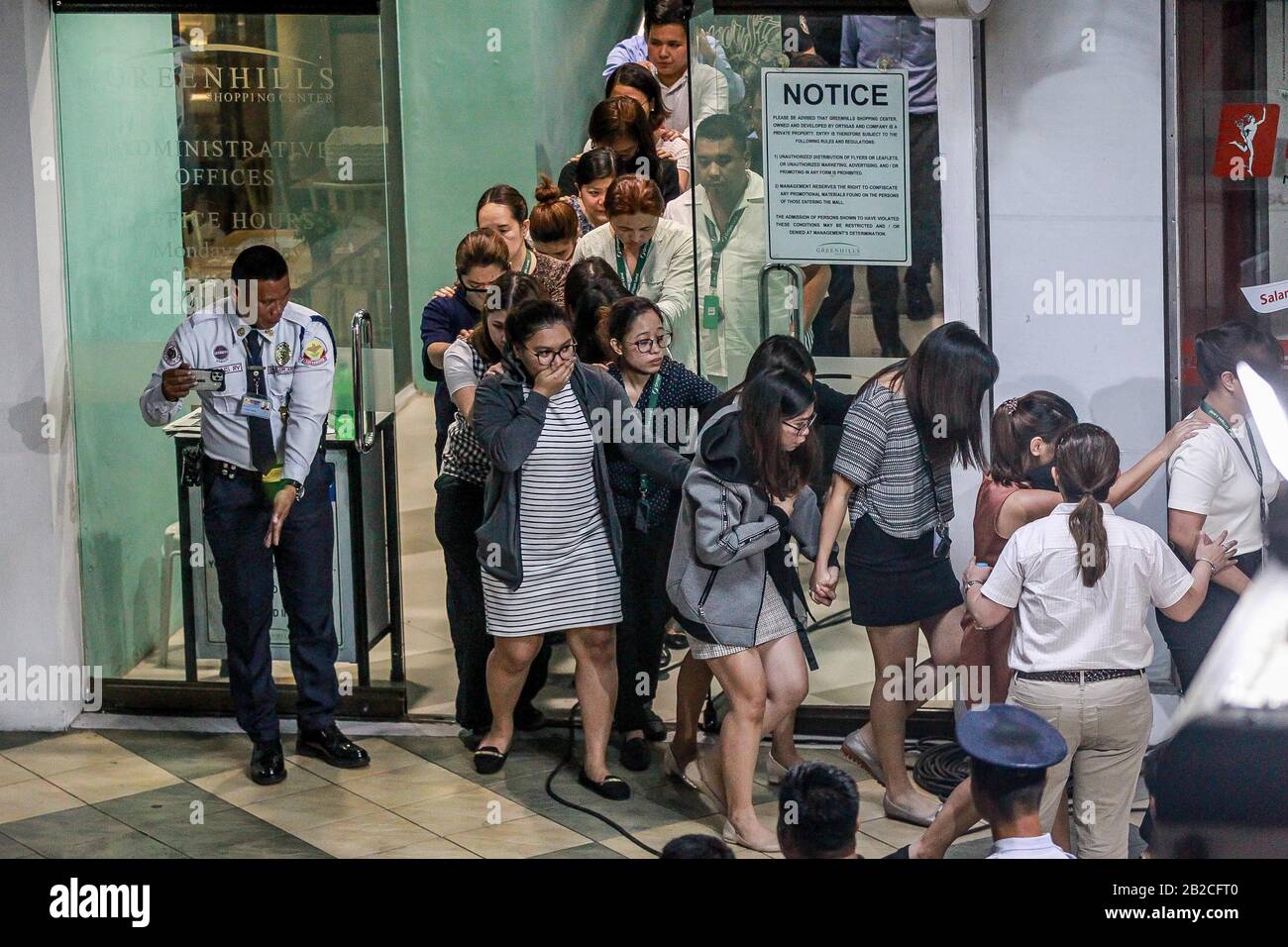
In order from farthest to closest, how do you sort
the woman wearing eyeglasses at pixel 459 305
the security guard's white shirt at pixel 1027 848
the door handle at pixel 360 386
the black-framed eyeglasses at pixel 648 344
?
1. the door handle at pixel 360 386
2. the woman wearing eyeglasses at pixel 459 305
3. the black-framed eyeglasses at pixel 648 344
4. the security guard's white shirt at pixel 1027 848

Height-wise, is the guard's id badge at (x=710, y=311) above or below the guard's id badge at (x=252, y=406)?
above

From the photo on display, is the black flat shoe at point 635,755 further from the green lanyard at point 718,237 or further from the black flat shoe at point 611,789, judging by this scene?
the green lanyard at point 718,237

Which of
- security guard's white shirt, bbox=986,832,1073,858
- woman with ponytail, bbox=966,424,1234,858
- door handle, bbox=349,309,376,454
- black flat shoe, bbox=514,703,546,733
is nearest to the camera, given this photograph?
security guard's white shirt, bbox=986,832,1073,858

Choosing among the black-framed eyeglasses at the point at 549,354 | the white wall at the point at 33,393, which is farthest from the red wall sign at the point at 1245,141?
the white wall at the point at 33,393

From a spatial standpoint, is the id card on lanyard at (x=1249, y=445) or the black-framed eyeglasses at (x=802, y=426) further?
the id card on lanyard at (x=1249, y=445)

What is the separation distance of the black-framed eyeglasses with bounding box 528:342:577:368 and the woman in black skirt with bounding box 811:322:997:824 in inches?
34.7

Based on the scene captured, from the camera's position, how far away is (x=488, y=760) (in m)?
6.08

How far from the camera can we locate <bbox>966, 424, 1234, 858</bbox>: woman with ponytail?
4977mm

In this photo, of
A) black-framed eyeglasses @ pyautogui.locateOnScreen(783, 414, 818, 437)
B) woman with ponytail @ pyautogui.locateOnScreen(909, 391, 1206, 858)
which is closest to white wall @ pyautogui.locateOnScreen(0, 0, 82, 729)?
black-framed eyeglasses @ pyautogui.locateOnScreen(783, 414, 818, 437)

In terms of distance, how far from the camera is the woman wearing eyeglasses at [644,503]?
5871 mm

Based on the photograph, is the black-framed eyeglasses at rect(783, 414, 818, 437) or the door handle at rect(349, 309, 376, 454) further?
the door handle at rect(349, 309, 376, 454)

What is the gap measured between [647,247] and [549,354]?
975mm

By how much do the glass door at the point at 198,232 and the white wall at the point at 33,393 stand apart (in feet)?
0.24

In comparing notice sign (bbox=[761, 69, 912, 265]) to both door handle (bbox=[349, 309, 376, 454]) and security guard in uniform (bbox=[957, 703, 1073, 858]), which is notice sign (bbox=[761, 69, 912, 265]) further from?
security guard in uniform (bbox=[957, 703, 1073, 858])
